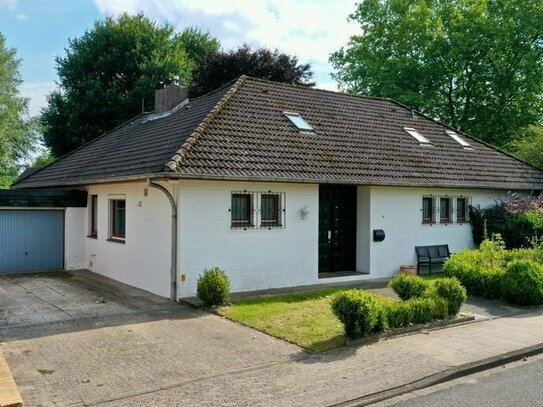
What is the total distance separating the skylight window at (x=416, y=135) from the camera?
19250mm

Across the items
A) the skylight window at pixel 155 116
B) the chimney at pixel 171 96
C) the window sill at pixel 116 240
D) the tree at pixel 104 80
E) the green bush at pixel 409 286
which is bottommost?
the green bush at pixel 409 286

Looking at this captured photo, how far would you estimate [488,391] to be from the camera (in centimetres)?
667

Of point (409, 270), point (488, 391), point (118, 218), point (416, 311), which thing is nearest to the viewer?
point (488, 391)

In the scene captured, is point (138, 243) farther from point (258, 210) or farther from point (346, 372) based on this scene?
point (346, 372)

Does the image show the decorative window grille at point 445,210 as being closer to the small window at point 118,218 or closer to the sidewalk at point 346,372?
the sidewalk at point 346,372

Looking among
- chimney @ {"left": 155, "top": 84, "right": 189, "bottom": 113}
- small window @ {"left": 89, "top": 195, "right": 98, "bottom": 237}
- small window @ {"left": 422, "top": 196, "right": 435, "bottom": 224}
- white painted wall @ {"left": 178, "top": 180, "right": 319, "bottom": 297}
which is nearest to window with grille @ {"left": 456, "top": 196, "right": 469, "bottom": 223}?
small window @ {"left": 422, "top": 196, "right": 435, "bottom": 224}

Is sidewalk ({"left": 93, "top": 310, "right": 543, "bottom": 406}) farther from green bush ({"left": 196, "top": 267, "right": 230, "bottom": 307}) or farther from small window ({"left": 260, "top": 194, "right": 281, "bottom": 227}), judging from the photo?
small window ({"left": 260, "top": 194, "right": 281, "bottom": 227})

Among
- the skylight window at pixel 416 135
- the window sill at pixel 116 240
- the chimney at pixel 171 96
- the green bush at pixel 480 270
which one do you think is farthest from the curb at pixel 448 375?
the chimney at pixel 171 96

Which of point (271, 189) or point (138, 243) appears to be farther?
Answer: point (138, 243)

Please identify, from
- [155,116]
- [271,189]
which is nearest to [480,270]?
[271,189]

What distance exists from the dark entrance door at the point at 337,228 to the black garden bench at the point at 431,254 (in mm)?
2145

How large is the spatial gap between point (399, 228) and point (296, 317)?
Answer: 267 inches

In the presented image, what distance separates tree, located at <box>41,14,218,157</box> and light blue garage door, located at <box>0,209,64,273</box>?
1622 centimetres

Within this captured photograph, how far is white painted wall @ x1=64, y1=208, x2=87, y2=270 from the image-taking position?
17328 mm
